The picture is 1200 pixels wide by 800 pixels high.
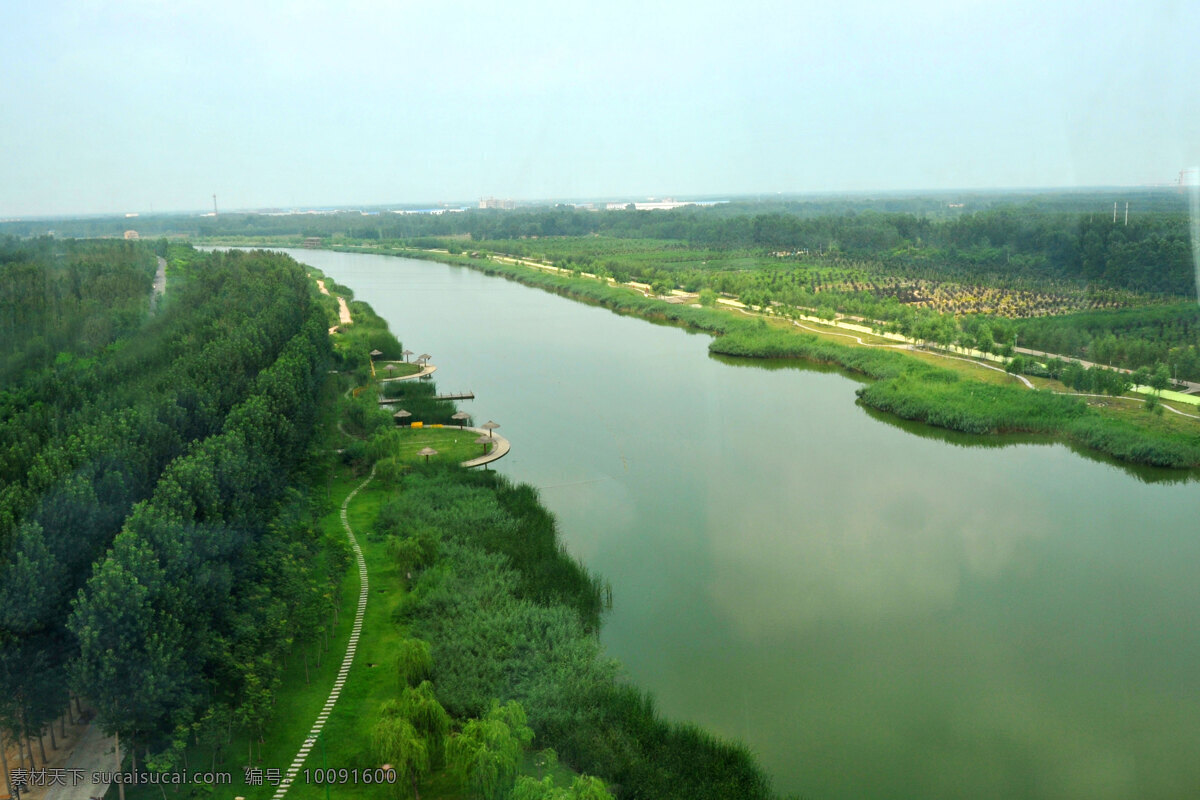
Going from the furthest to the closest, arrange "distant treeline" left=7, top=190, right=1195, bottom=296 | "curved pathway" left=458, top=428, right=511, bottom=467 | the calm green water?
1. "distant treeline" left=7, top=190, right=1195, bottom=296
2. "curved pathway" left=458, top=428, right=511, bottom=467
3. the calm green water

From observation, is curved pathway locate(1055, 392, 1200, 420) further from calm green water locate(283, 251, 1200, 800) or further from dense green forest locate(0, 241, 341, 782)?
dense green forest locate(0, 241, 341, 782)

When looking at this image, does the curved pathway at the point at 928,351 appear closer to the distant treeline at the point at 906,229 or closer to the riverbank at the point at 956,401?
the riverbank at the point at 956,401

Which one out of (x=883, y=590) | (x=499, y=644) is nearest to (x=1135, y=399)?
(x=883, y=590)

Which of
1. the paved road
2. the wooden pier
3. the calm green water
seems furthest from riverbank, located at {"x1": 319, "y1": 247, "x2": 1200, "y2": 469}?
the wooden pier

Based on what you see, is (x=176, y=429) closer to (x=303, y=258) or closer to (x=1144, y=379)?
(x=1144, y=379)

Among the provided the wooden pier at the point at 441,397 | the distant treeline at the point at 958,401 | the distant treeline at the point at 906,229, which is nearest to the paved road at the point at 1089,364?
the distant treeline at the point at 958,401

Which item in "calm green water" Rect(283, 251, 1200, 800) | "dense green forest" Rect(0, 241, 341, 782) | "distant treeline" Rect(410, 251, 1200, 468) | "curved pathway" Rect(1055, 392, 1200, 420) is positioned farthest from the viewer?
"curved pathway" Rect(1055, 392, 1200, 420)
